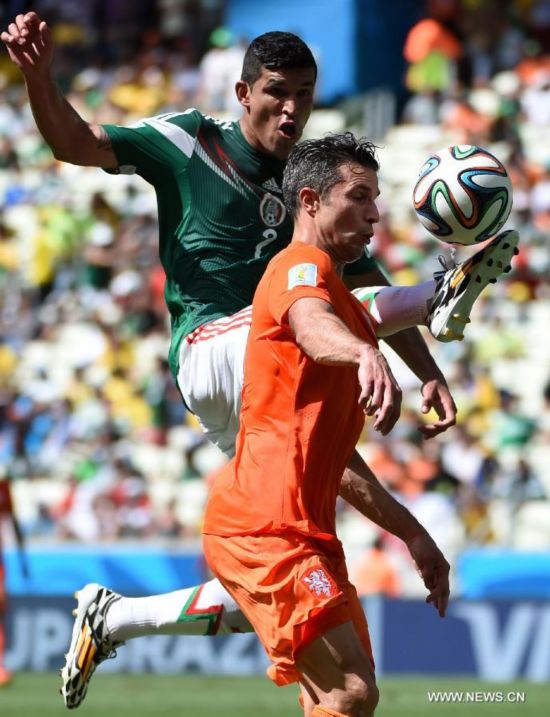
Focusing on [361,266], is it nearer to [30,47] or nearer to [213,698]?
[30,47]

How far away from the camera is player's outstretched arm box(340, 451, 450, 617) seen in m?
6.01

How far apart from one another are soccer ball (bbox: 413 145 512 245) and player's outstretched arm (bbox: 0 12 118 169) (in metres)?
1.40

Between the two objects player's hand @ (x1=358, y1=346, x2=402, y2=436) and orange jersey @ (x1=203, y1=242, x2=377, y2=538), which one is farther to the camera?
orange jersey @ (x1=203, y1=242, x2=377, y2=538)

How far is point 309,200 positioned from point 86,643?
7.51 feet

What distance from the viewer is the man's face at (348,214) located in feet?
18.6

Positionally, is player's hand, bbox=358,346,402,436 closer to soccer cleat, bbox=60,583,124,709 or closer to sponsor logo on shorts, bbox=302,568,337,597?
sponsor logo on shorts, bbox=302,568,337,597

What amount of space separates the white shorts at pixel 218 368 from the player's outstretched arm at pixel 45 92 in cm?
89

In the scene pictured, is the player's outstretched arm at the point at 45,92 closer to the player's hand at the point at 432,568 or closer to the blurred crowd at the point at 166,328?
the player's hand at the point at 432,568

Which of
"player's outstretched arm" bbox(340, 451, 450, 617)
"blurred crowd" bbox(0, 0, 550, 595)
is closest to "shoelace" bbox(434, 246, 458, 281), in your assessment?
"player's outstretched arm" bbox(340, 451, 450, 617)

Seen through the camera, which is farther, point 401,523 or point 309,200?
point 401,523

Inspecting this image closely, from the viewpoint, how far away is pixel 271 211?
268 inches

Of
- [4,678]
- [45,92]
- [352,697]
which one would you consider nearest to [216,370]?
[45,92]

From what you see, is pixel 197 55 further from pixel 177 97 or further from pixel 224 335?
pixel 224 335

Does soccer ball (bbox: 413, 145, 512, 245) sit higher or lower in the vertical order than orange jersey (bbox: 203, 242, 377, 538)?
higher
